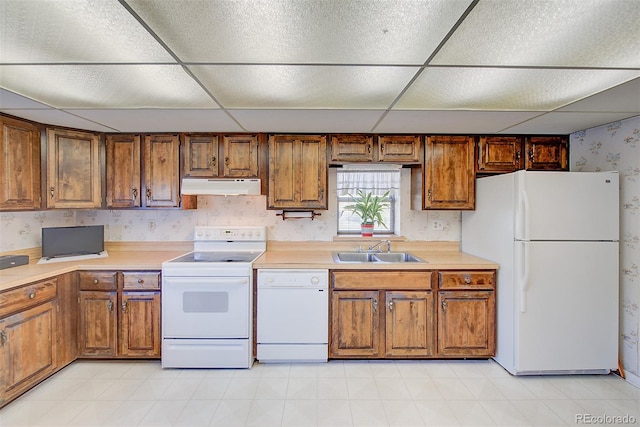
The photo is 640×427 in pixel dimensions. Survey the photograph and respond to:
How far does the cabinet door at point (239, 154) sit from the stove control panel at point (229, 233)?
0.60 m

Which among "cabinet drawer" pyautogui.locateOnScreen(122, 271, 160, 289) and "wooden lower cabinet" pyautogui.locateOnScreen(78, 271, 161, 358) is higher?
"cabinet drawer" pyautogui.locateOnScreen(122, 271, 160, 289)

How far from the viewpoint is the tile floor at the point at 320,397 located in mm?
1923

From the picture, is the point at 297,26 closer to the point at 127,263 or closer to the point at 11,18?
the point at 11,18

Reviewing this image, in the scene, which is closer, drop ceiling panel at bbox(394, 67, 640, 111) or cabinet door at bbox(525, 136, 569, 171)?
drop ceiling panel at bbox(394, 67, 640, 111)

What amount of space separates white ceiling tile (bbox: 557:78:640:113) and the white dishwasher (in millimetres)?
2287

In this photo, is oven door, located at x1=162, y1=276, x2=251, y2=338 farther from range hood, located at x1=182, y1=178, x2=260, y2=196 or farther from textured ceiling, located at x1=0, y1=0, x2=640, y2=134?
textured ceiling, located at x1=0, y1=0, x2=640, y2=134

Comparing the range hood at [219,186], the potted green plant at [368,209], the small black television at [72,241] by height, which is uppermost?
the range hood at [219,186]

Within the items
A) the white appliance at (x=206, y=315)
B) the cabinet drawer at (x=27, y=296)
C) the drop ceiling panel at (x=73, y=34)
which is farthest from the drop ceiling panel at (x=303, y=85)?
the cabinet drawer at (x=27, y=296)

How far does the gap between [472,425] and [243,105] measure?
268 cm

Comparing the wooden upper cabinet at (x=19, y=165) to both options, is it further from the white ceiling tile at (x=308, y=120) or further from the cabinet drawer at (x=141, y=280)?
the white ceiling tile at (x=308, y=120)

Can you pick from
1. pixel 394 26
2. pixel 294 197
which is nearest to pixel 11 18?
pixel 394 26

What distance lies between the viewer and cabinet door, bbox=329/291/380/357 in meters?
2.60

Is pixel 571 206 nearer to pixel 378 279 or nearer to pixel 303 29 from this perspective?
pixel 378 279

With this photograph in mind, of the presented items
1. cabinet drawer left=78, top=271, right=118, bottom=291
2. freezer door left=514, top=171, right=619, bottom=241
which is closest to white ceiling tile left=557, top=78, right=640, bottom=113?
freezer door left=514, top=171, right=619, bottom=241
